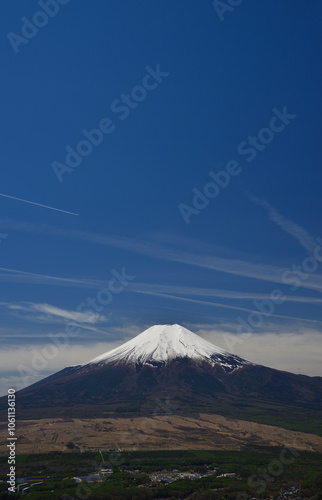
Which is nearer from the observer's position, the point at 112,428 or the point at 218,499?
the point at 218,499

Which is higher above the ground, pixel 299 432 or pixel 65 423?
pixel 65 423

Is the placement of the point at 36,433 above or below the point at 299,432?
above

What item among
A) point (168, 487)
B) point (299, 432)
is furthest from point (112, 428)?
point (168, 487)

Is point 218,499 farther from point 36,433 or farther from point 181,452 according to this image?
point 36,433

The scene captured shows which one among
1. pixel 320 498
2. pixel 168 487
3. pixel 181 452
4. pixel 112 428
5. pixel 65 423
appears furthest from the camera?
pixel 65 423

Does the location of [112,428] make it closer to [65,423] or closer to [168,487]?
[65,423]

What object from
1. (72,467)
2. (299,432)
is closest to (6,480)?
(72,467)

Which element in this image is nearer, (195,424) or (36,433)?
(36,433)

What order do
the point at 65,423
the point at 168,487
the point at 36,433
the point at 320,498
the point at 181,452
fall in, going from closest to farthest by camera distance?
the point at 320,498 < the point at 168,487 < the point at 181,452 < the point at 36,433 < the point at 65,423

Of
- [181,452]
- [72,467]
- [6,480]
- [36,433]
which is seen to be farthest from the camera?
[36,433]
